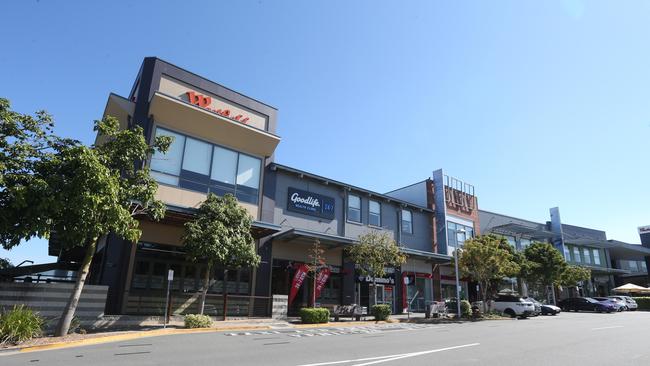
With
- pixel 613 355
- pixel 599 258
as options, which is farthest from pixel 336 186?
pixel 599 258

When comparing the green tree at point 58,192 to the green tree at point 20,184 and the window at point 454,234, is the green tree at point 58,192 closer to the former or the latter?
the green tree at point 20,184

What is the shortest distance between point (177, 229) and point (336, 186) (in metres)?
11.3

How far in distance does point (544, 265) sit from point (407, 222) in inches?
544

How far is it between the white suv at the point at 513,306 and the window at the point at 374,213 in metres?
10.6

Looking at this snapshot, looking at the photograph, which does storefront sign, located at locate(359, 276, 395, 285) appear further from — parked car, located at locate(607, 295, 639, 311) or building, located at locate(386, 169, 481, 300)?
parked car, located at locate(607, 295, 639, 311)

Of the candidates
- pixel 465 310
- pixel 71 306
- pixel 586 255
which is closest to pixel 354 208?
pixel 465 310

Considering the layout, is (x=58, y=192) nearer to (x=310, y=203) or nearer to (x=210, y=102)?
(x=210, y=102)

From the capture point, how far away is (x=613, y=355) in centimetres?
1056

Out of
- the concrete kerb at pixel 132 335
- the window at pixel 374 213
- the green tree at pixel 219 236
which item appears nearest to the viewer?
the concrete kerb at pixel 132 335

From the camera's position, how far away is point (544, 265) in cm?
3672

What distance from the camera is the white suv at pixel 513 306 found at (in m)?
29.3

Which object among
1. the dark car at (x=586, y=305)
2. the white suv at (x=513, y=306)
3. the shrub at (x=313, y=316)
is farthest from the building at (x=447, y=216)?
the shrub at (x=313, y=316)

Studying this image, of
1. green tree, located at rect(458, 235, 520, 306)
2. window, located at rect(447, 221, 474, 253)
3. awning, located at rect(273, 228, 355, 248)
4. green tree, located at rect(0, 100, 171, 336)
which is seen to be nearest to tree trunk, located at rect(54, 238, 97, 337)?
green tree, located at rect(0, 100, 171, 336)

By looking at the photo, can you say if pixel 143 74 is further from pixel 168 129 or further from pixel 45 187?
pixel 45 187
